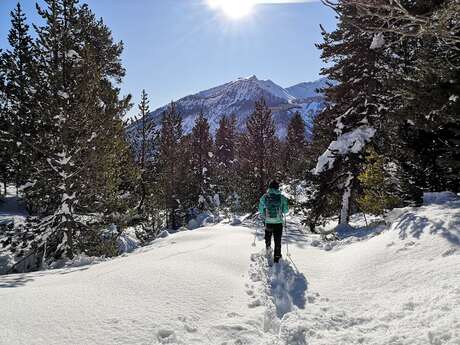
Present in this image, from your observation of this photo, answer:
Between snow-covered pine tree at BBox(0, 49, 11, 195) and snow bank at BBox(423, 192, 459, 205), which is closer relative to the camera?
snow bank at BBox(423, 192, 459, 205)

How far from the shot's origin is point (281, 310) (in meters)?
5.94

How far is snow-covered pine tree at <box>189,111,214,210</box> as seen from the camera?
119ft

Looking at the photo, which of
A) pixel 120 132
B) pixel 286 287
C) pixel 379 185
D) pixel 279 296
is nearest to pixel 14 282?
pixel 279 296

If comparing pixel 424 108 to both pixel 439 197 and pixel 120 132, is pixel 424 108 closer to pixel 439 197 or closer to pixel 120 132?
pixel 439 197

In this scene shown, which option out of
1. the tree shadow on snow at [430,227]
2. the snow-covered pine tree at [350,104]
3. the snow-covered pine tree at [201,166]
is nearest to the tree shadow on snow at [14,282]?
the tree shadow on snow at [430,227]

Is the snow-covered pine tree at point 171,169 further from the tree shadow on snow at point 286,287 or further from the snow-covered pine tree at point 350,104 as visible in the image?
the tree shadow on snow at point 286,287

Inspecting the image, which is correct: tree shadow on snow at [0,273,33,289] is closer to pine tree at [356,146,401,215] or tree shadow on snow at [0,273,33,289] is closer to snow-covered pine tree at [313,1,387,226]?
pine tree at [356,146,401,215]

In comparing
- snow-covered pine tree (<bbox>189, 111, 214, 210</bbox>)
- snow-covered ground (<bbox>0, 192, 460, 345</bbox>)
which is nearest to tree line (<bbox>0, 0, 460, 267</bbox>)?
snow-covered ground (<bbox>0, 192, 460, 345</bbox>)

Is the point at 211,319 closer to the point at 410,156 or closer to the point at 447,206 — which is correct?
the point at 447,206

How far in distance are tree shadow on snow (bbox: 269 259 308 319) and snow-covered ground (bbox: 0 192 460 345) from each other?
2 centimetres

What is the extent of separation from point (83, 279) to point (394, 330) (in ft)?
17.7

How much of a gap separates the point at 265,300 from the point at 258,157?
23366 millimetres

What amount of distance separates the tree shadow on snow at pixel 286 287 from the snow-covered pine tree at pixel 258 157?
800 inches

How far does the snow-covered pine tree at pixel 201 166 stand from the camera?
119 ft
